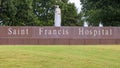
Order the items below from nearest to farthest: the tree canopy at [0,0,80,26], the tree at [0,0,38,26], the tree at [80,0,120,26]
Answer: the tree at [80,0,120,26], the tree at [0,0,38,26], the tree canopy at [0,0,80,26]

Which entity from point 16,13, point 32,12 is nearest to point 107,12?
point 16,13

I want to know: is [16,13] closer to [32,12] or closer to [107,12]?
[32,12]

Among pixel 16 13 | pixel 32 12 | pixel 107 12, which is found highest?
pixel 32 12

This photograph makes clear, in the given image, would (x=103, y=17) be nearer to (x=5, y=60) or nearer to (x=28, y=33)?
(x=28, y=33)

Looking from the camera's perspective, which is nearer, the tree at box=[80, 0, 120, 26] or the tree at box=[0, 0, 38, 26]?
the tree at box=[80, 0, 120, 26]

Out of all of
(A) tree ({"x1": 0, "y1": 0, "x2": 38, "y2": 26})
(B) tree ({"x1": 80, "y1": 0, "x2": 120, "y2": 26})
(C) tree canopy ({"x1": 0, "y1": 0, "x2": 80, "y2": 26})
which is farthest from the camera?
(C) tree canopy ({"x1": 0, "y1": 0, "x2": 80, "y2": 26})

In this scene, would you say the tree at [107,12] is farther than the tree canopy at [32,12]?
No

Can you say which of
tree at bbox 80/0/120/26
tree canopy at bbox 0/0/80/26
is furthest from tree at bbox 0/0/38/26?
tree at bbox 80/0/120/26

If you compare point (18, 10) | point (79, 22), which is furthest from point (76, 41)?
point (79, 22)

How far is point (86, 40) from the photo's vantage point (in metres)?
34.1

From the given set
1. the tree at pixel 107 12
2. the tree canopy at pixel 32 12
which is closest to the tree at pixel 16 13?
the tree canopy at pixel 32 12

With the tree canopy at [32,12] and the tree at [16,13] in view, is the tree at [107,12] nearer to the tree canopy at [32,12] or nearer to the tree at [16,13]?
the tree at [16,13]

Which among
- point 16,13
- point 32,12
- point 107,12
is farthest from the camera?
point 32,12

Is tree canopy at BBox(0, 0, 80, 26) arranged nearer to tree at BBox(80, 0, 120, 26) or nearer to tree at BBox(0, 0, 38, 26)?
tree at BBox(0, 0, 38, 26)
